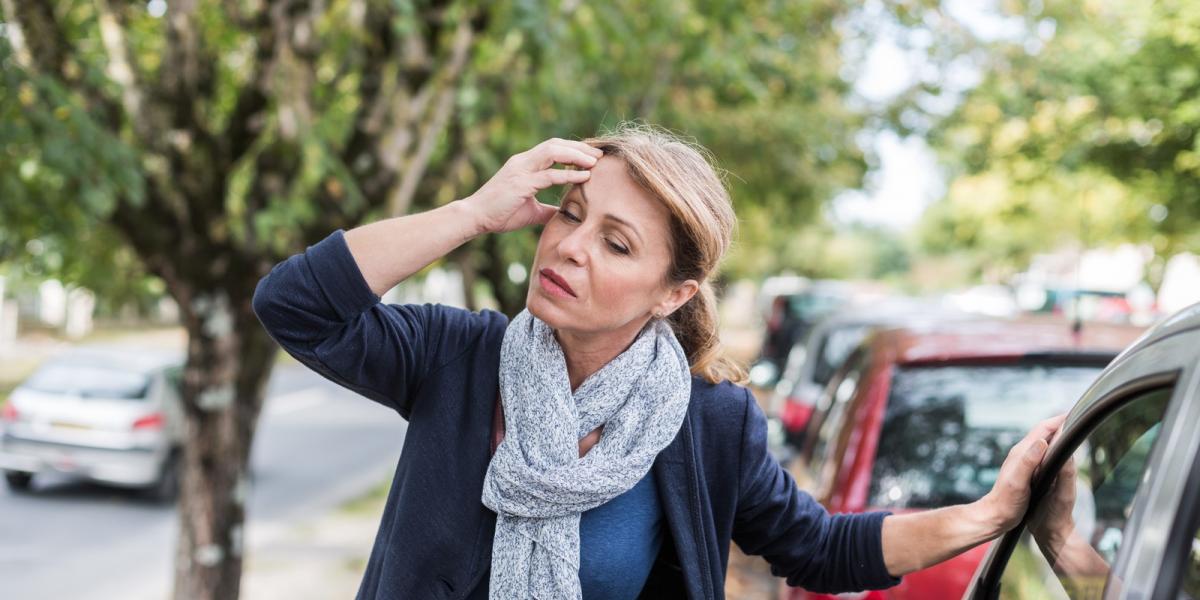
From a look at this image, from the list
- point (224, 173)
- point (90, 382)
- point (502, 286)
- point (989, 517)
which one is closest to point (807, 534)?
point (989, 517)

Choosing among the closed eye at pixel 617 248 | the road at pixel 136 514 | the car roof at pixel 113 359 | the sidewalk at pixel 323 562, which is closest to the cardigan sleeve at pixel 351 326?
the closed eye at pixel 617 248

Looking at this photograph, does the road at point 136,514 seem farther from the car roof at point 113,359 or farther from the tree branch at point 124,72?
the tree branch at point 124,72

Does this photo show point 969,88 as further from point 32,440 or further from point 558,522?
point 558,522

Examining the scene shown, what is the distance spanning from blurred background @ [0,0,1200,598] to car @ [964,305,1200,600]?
1.95ft

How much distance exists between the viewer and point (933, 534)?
224 centimetres

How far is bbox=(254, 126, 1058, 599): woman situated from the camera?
2039mm

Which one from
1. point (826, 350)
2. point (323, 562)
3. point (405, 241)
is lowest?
point (323, 562)

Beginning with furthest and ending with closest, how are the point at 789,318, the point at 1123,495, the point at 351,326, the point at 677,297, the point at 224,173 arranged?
the point at 789,318 < the point at 224,173 < the point at 1123,495 < the point at 677,297 < the point at 351,326

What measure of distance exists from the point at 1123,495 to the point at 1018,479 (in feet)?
1.64

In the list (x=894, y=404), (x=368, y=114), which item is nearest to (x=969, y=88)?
(x=368, y=114)

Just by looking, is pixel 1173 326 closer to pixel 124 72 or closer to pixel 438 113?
pixel 438 113

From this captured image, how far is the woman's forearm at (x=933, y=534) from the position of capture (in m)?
2.20

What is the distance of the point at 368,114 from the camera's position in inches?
238

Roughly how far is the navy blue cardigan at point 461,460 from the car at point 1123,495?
31 cm
